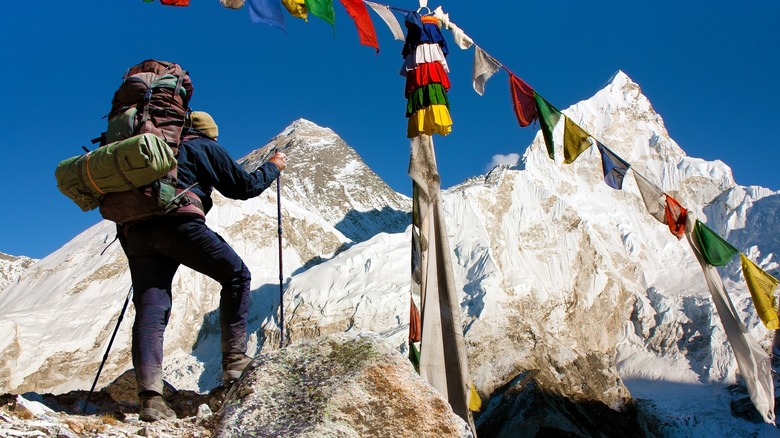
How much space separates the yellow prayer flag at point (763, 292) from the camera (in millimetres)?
7422

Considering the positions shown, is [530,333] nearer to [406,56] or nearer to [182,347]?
[182,347]

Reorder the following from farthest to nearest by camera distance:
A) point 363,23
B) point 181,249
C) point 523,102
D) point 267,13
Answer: point 523,102, point 363,23, point 267,13, point 181,249

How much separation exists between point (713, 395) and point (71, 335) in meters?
47.1

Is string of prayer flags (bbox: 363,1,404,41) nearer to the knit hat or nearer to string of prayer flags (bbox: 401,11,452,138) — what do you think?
string of prayer flags (bbox: 401,11,452,138)

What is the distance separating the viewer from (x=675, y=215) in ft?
27.0

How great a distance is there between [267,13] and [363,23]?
169 centimetres

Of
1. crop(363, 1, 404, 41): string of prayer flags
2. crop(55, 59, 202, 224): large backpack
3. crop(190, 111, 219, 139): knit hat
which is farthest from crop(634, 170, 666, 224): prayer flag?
crop(55, 59, 202, 224): large backpack

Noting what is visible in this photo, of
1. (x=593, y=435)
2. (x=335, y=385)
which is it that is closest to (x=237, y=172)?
(x=335, y=385)

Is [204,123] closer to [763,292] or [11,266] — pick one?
[763,292]

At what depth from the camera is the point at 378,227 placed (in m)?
80.4

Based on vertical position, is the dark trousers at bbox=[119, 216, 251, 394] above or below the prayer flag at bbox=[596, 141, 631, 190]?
below

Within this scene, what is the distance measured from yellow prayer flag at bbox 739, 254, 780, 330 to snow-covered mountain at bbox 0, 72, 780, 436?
38.6 m

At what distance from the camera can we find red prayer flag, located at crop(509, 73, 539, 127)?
9.21 metres

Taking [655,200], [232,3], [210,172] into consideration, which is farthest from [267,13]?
[655,200]
